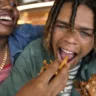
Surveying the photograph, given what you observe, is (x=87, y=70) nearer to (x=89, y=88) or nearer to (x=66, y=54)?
(x=66, y=54)

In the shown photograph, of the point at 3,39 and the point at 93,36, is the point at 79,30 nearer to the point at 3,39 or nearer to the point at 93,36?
the point at 93,36

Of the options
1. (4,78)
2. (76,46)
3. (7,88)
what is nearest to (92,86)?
(76,46)

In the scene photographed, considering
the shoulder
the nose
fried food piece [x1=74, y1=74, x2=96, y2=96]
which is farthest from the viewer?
the nose

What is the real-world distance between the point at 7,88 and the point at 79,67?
405 millimetres

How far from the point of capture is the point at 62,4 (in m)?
1.25

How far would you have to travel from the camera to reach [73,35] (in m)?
1.17

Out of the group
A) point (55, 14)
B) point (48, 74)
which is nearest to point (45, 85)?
point (48, 74)

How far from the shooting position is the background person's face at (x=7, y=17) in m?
1.44

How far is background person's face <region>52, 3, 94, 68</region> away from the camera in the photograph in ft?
3.80

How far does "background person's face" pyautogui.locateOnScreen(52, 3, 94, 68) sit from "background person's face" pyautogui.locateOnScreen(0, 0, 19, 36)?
13.5 inches

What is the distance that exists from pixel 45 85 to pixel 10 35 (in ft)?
2.93

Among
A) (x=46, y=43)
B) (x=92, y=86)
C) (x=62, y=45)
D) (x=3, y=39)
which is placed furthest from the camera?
(x=3, y=39)

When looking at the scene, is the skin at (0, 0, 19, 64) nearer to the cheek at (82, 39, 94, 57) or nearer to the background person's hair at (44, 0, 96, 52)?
the background person's hair at (44, 0, 96, 52)

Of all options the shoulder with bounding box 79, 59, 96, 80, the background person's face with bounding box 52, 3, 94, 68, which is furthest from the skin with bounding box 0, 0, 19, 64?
the shoulder with bounding box 79, 59, 96, 80
